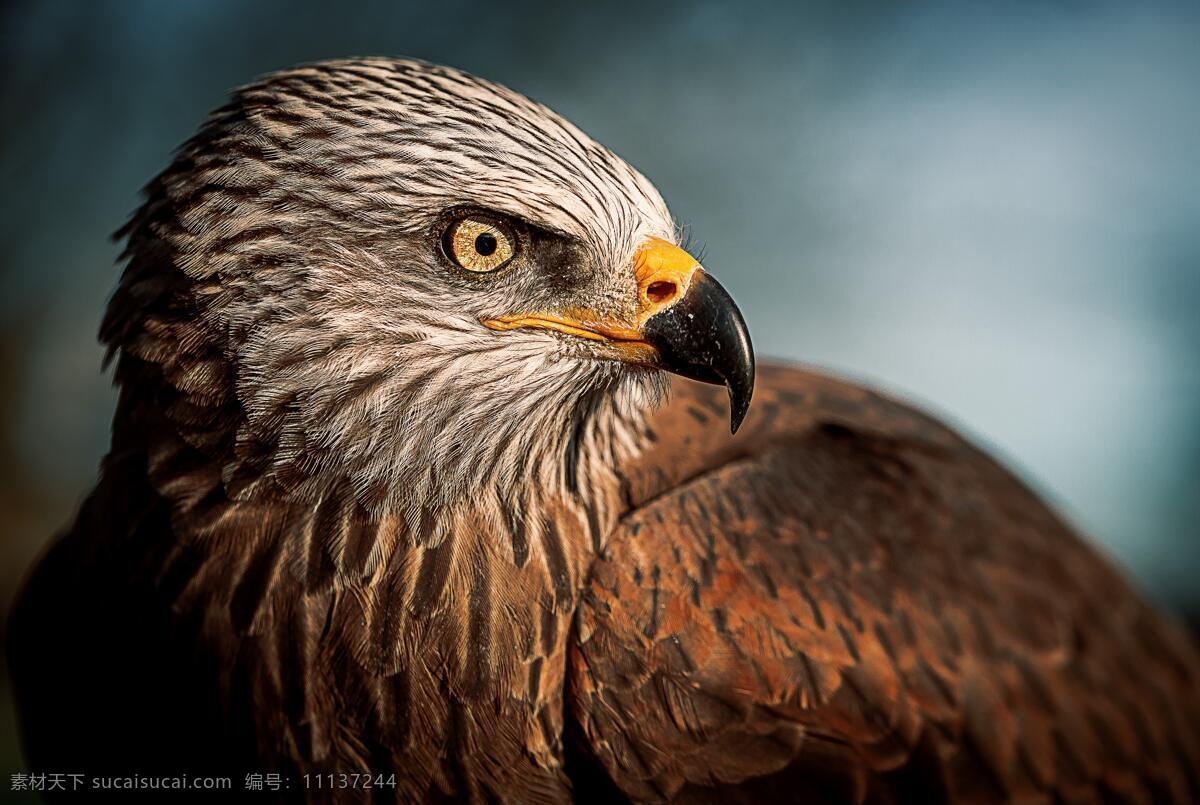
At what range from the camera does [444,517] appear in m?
2.11

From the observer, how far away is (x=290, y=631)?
2.04m

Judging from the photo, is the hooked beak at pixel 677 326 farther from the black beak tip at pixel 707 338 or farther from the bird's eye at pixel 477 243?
the bird's eye at pixel 477 243

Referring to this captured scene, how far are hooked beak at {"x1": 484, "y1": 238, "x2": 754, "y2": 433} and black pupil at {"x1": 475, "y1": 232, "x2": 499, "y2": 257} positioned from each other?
16 centimetres

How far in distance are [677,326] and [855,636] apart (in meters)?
0.92

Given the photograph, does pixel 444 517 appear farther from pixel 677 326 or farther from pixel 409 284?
pixel 677 326

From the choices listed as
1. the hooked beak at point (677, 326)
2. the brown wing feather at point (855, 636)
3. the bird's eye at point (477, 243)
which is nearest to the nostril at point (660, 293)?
the hooked beak at point (677, 326)

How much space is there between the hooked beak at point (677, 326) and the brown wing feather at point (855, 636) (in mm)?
398

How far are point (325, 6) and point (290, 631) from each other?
8864 millimetres

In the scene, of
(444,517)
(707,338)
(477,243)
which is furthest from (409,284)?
(707,338)

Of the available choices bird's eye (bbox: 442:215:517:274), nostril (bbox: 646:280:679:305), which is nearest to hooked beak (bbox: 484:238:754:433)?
nostril (bbox: 646:280:679:305)

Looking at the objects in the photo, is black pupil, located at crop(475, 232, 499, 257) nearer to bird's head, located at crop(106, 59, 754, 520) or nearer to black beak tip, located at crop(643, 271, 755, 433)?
→ bird's head, located at crop(106, 59, 754, 520)

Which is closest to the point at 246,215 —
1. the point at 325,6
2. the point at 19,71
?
the point at 325,6

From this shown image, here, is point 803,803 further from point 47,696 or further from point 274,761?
point 47,696

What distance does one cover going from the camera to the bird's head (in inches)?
76.5
